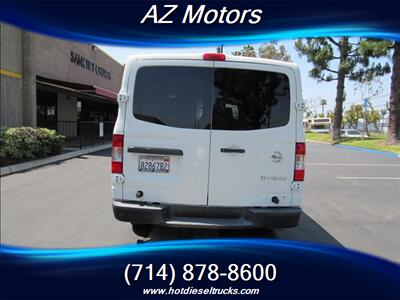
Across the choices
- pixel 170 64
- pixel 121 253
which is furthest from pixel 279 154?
pixel 121 253

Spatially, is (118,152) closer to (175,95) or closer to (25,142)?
(175,95)

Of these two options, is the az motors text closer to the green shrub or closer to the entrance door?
the green shrub

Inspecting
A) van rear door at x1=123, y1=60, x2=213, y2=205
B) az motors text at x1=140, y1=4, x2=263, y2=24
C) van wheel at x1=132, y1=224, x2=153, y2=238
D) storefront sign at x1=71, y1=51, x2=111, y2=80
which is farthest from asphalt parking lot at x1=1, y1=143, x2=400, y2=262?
storefront sign at x1=71, y1=51, x2=111, y2=80

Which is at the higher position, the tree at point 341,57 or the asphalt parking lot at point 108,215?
the tree at point 341,57

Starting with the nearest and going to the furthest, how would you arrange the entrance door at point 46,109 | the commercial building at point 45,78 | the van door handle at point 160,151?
the van door handle at point 160,151
the commercial building at point 45,78
the entrance door at point 46,109

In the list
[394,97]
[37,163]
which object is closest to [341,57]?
[394,97]

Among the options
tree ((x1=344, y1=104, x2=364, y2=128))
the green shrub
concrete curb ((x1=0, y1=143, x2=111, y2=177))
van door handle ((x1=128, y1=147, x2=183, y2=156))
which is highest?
tree ((x1=344, y1=104, x2=364, y2=128))

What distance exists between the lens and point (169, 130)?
3.95m

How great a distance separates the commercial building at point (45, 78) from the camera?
1311cm

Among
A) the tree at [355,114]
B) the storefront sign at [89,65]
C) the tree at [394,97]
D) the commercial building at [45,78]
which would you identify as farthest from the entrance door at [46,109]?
the tree at [355,114]

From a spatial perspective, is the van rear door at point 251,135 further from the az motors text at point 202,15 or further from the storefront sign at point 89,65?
the storefront sign at point 89,65

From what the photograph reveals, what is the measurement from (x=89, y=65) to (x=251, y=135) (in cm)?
1997

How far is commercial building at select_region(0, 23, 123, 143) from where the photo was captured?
13109mm

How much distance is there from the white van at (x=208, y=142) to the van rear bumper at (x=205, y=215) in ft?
0.04
